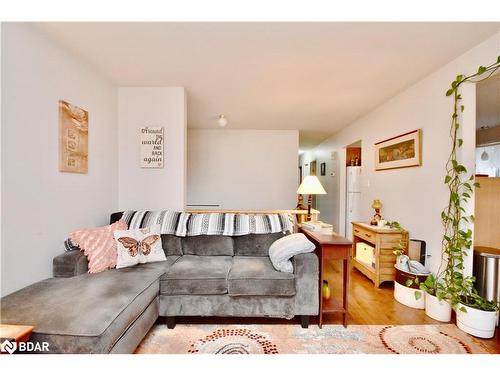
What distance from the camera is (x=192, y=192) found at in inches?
201

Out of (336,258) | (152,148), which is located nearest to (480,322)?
(336,258)

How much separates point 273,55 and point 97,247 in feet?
7.24

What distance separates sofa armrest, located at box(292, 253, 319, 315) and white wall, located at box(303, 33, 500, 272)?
4.43 ft

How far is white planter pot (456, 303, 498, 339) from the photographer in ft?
5.69

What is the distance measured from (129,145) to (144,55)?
115 centimetres

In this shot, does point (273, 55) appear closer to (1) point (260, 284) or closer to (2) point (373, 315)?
(1) point (260, 284)

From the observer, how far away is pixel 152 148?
111 inches

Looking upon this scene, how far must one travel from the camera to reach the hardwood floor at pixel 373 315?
6.43 feet

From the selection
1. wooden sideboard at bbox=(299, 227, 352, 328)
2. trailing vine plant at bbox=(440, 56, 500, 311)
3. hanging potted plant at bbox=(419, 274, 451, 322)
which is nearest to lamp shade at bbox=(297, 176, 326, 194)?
wooden sideboard at bbox=(299, 227, 352, 328)

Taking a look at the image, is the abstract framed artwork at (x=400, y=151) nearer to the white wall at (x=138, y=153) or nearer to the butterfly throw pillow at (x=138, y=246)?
the white wall at (x=138, y=153)

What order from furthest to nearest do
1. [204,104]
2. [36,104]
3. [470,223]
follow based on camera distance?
[204,104], [470,223], [36,104]

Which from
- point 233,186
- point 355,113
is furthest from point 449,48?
point 233,186

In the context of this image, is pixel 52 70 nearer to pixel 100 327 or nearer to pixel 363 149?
pixel 100 327

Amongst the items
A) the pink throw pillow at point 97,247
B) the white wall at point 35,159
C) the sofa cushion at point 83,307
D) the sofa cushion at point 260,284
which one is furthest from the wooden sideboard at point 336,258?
the white wall at point 35,159
